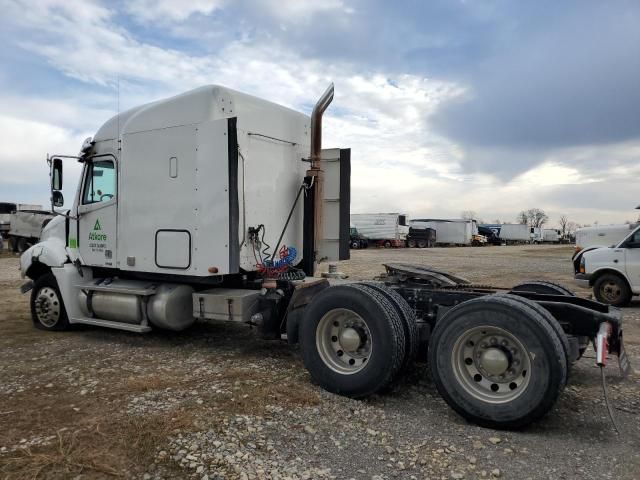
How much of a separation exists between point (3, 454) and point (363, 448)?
260 cm

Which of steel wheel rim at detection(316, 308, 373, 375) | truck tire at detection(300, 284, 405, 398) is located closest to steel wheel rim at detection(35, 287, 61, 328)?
truck tire at detection(300, 284, 405, 398)

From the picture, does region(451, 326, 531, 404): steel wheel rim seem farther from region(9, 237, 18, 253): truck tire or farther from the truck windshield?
the truck windshield

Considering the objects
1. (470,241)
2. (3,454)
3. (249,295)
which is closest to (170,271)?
(249,295)

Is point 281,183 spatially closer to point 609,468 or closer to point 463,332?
point 463,332

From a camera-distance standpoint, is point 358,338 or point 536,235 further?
point 536,235

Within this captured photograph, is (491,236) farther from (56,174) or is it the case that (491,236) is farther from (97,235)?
(56,174)

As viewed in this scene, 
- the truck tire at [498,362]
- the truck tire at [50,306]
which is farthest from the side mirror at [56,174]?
the truck tire at [498,362]

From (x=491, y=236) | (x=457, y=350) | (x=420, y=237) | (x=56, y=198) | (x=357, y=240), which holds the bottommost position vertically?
(x=457, y=350)

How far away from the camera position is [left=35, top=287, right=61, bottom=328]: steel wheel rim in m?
7.86

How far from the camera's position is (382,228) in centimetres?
4666

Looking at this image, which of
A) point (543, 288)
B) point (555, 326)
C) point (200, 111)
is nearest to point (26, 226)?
point (200, 111)

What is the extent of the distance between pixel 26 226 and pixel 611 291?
90.4 feet

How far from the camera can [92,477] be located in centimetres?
332

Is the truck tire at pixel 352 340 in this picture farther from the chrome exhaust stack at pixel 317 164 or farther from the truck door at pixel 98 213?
the truck door at pixel 98 213
